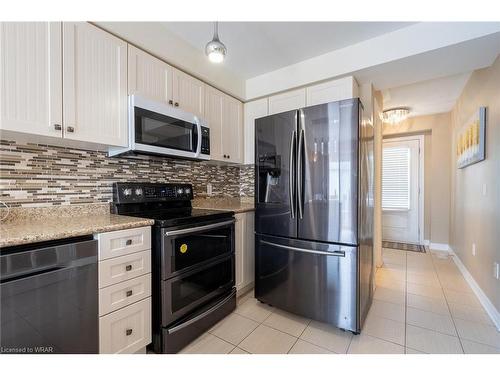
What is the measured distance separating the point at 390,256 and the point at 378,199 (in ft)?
4.34

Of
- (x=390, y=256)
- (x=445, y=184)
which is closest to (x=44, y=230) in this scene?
(x=390, y=256)

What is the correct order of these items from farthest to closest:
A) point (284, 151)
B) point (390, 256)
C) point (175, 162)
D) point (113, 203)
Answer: point (390, 256), point (175, 162), point (284, 151), point (113, 203)

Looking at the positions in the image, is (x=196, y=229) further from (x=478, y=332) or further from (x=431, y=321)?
(x=478, y=332)

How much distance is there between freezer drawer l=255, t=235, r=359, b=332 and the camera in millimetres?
1691

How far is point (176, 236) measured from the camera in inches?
60.7

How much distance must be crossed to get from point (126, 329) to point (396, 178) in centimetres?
480

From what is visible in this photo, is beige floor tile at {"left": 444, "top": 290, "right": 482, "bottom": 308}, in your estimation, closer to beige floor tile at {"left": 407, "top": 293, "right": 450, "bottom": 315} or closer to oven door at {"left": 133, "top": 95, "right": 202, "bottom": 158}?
Result: beige floor tile at {"left": 407, "top": 293, "right": 450, "bottom": 315}

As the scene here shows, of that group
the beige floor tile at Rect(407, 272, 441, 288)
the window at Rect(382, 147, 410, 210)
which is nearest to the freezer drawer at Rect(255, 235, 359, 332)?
the beige floor tile at Rect(407, 272, 441, 288)

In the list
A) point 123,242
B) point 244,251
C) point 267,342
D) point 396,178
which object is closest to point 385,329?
point 267,342

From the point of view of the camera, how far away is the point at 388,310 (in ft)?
6.91

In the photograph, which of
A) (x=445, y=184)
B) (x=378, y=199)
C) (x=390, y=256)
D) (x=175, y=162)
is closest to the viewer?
(x=175, y=162)

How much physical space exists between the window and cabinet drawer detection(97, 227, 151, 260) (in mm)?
4527
